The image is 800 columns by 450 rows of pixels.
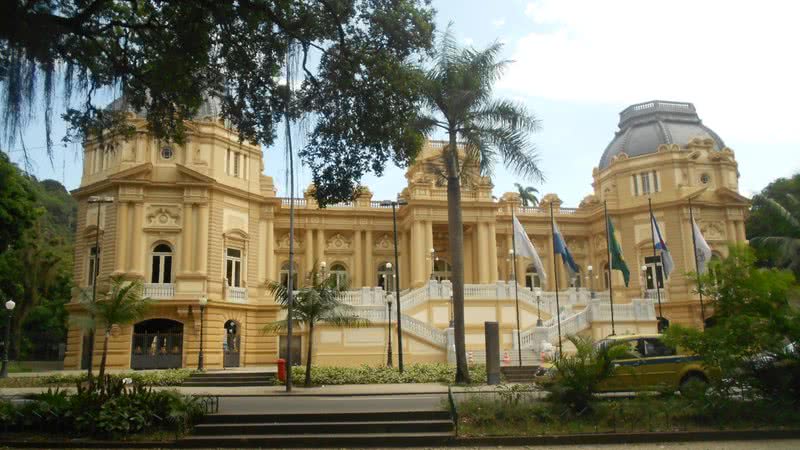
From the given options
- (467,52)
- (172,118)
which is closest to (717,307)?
(172,118)

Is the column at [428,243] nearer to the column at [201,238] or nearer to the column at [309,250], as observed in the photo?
the column at [309,250]

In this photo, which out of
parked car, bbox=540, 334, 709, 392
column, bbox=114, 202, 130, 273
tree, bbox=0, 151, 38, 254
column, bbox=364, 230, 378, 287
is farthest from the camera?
column, bbox=364, 230, 378, 287

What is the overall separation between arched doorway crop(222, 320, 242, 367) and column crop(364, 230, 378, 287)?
1107 centimetres

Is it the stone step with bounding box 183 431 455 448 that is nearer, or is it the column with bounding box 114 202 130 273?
the stone step with bounding box 183 431 455 448

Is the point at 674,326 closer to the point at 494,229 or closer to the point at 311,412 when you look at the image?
the point at 311,412

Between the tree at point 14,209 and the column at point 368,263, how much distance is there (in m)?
20.9

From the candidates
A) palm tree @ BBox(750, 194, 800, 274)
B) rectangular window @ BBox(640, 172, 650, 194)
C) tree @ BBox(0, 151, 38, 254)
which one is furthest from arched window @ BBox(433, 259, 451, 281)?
tree @ BBox(0, 151, 38, 254)

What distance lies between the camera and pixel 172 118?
14.4 meters

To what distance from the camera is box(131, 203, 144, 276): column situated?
34.4 m

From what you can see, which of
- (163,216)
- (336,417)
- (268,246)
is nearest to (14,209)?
(163,216)

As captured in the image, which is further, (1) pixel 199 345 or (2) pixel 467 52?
(1) pixel 199 345

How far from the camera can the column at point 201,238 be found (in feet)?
115

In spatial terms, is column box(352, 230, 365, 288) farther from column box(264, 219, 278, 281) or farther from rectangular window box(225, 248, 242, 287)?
rectangular window box(225, 248, 242, 287)

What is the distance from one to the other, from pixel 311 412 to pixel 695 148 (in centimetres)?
4043
